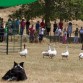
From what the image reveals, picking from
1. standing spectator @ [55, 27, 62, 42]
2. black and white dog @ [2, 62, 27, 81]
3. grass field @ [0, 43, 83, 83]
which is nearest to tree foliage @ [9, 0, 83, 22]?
standing spectator @ [55, 27, 62, 42]

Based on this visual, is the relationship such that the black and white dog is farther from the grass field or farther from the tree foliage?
the tree foliage

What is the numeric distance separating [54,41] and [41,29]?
2.10 meters

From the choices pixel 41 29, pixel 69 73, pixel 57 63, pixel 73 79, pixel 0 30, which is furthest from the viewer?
pixel 41 29

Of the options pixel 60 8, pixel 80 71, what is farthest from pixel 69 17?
pixel 80 71

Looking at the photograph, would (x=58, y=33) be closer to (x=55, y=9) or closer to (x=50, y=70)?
(x=55, y=9)

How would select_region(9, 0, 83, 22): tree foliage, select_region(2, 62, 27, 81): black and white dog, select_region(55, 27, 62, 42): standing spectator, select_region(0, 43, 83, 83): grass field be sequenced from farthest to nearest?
select_region(9, 0, 83, 22): tree foliage
select_region(55, 27, 62, 42): standing spectator
select_region(0, 43, 83, 83): grass field
select_region(2, 62, 27, 81): black and white dog

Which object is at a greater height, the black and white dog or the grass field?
the black and white dog

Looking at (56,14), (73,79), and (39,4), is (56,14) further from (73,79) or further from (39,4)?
(73,79)

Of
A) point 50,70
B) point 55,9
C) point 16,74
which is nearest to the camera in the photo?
point 16,74

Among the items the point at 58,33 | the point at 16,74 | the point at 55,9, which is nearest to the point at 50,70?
the point at 16,74

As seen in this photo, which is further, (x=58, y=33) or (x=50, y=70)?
(x=58, y=33)

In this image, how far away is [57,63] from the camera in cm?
2048

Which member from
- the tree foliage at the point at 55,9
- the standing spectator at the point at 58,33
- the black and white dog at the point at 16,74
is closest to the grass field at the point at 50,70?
the black and white dog at the point at 16,74

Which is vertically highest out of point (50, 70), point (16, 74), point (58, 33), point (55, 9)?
point (55, 9)
